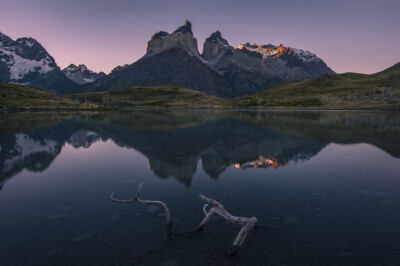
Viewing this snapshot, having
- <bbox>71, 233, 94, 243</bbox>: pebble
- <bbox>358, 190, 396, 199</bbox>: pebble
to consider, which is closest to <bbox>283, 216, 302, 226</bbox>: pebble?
<bbox>358, 190, 396, 199</bbox>: pebble

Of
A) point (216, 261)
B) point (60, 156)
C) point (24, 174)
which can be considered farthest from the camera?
point (60, 156)

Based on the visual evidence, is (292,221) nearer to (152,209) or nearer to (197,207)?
(197,207)

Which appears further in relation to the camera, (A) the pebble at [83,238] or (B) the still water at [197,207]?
(A) the pebble at [83,238]

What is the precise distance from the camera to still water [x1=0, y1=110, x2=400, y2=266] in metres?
16.5

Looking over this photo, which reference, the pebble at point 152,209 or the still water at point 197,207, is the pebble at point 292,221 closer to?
the still water at point 197,207

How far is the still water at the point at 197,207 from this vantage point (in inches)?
650

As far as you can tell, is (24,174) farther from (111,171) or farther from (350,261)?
(350,261)

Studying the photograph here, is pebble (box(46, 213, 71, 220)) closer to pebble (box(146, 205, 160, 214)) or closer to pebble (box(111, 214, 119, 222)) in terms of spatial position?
pebble (box(111, 214, 119, 222))

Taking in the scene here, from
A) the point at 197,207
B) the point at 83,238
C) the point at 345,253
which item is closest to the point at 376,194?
the point at 345,253

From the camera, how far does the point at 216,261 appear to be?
15648 millimetres

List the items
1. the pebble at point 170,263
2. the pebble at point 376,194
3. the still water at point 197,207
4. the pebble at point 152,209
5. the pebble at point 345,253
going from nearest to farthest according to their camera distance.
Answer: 1. the pebble at point 170,263
2. the pebble at point 345,253
3. the still water at point 197,207
4. the pebble at point 152,209
5. the pebble at point 376,194

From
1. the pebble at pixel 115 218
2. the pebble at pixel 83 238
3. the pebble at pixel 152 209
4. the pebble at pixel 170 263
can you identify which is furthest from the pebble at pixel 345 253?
the pebble at pixel 83 238

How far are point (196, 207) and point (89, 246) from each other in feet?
30.5

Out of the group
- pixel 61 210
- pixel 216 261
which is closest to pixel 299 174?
pixel 216 261
